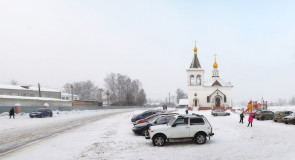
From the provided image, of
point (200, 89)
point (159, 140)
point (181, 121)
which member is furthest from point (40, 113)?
point (200, 89)

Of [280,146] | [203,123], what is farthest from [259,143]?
[203,123]

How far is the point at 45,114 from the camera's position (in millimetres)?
36312

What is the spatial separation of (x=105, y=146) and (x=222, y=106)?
51.6 meters

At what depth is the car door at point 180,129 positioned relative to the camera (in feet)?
43.4

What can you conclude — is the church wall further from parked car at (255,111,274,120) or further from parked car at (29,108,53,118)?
parked car at (29,108,53,118)

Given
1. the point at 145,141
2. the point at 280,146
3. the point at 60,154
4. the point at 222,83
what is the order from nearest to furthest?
the point at 60,154 → the point at 280,146 → the point at 145,141 → the point at 222,83

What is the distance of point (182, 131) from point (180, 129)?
160 millimetres

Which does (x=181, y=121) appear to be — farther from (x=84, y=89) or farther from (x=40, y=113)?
(x=84, y=89)

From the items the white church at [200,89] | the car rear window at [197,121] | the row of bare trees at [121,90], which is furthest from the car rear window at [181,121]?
the row of bare trees at [121,90]

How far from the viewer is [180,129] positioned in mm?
13312

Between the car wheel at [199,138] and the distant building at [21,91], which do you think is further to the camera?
the distant building at [21,91]

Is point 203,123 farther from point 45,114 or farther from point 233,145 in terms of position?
point 45,114

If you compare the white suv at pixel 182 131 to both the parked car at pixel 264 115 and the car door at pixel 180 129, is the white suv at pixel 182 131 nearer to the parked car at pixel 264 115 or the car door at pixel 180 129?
the car door at pixel 180 129

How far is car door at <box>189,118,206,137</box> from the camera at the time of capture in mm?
13405
